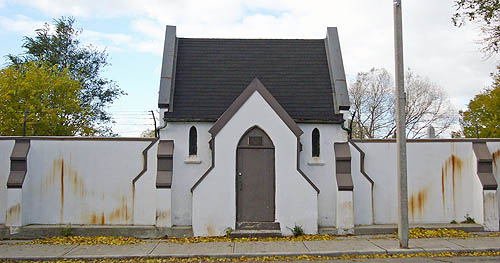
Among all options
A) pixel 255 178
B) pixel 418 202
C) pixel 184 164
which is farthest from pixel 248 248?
pixel 418 202

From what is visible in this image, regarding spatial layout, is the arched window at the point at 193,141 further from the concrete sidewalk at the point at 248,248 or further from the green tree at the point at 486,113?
the green tree at the point at 486,113

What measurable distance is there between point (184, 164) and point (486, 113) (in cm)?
3535

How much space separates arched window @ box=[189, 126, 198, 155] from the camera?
1399cm

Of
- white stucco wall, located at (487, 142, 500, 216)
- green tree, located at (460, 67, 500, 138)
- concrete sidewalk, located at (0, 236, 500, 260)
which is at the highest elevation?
green tree, located at (460, 67, 500, 138)

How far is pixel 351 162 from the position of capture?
13.9 metres

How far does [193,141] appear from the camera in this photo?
14.1 meters

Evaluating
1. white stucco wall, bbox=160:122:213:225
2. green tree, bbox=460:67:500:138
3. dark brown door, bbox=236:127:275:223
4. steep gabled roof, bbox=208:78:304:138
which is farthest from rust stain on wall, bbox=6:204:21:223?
green tree, bbox=460:67:500:138

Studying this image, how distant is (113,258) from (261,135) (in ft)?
17.1

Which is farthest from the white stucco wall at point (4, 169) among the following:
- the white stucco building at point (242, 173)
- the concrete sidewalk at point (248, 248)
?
the concrete sidewalk at point (248, 248)

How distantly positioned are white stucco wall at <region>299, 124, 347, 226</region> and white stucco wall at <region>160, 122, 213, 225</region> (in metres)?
2.91

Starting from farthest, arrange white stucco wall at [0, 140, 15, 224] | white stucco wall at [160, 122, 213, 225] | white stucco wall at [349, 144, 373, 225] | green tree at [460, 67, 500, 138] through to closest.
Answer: green tree at [460, 67, 500, 138] → white stucco wall at [349, 144, 373, 225] → white stucco wall at [160, 122, 213, 225] → white stucco wall at [0, 140, 15, 224]

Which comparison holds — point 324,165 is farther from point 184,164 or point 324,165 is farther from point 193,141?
point 184,164

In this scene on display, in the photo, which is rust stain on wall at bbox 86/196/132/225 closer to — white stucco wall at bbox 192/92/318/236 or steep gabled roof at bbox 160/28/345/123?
white stucco wall at bbox 192/92/318/236

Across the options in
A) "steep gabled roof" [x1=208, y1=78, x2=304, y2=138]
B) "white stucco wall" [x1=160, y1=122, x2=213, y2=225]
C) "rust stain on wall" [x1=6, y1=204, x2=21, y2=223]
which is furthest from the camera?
"white stucco wall" [x1=160, y1=122, x2=213, y2=225]
